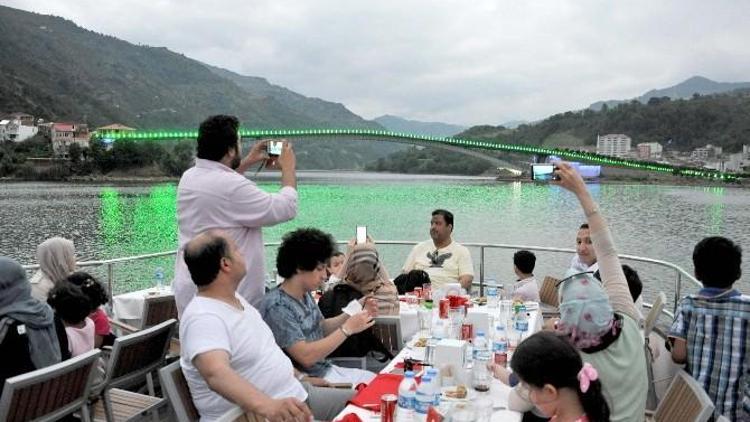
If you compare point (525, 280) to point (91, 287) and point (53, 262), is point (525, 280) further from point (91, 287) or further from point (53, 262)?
point (53, 262)

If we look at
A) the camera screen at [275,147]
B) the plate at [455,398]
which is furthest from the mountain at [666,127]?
the plate at [455,398]

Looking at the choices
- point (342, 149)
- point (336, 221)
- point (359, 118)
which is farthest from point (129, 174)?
point (359, 118)

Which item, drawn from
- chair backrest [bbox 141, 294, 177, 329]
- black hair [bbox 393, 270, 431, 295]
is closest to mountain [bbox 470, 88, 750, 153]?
black hair [bbox 393, 270, 431, 295]

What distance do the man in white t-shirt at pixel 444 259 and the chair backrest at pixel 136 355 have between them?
2395 mm

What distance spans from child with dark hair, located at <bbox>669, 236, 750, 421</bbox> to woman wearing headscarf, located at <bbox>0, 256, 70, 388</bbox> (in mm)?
2683

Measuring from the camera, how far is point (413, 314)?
366cm

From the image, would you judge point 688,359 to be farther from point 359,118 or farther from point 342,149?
point 359,118

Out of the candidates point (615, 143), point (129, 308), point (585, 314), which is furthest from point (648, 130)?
point (585, 314)

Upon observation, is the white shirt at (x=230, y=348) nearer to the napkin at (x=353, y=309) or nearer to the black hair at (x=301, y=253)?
the black hair at (x=301, y=253)

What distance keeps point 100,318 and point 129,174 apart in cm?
4349

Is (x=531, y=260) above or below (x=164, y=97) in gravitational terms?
below

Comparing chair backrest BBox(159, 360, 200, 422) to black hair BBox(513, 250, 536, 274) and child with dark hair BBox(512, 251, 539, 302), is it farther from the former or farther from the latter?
black hair BBox(513, 250, 536, 274)

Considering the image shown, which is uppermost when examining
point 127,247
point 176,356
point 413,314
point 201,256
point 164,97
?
point 164,97

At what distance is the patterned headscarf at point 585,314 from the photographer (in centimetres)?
181
